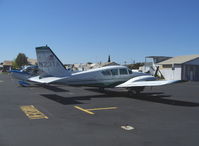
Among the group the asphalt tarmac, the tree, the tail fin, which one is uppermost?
the tree

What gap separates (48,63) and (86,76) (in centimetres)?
297

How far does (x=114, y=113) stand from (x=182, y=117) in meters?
3.03

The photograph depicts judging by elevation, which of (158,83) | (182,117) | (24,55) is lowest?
(182,117)

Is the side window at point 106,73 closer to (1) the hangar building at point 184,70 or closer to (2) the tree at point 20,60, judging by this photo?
(1) the hangar building at point 184,70

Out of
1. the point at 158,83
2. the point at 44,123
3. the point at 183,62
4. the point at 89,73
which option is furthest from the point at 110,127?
the point at 183,62

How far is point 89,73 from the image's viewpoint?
637 inches

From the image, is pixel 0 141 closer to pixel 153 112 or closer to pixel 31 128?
pixel 31 128

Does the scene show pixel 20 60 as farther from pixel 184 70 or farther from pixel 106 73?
pixel 106 73

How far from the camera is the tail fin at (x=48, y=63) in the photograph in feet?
50.5

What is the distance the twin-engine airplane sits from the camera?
15.1 m

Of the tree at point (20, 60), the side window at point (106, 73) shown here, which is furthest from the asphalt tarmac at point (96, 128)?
the tree at point (20, 60)

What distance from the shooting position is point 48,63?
15.5 metres

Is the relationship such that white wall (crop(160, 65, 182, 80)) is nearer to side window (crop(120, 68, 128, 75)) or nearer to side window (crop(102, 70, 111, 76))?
side window (crop(120, 68, 128, 75))

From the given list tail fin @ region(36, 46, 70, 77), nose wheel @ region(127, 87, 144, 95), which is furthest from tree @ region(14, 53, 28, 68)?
nose wheel @ region(127, 87, 144, 95)
